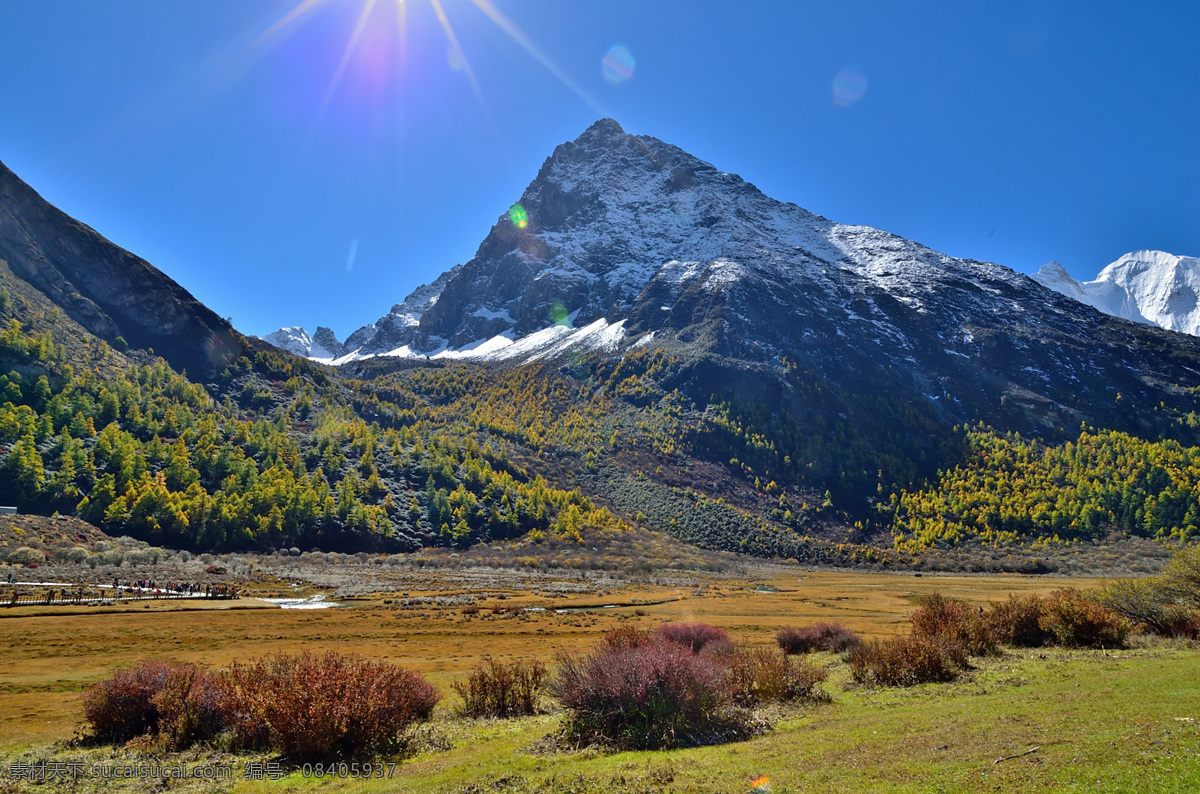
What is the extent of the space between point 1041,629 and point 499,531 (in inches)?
4473

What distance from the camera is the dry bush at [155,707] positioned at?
16.7m

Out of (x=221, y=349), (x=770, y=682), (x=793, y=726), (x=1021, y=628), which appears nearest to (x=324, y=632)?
(x=770, y=682)

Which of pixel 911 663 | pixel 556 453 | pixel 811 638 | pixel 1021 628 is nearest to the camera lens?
pixel 911 663

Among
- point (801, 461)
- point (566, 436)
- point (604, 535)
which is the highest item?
point (566, 436)

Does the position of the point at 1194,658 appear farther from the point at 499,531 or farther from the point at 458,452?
the point at 458,452

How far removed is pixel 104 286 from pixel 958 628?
8249 inches

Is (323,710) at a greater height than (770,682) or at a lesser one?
greater

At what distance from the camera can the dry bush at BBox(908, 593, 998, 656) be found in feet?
85.7

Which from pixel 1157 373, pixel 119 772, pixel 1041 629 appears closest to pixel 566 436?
pixel 1041 629

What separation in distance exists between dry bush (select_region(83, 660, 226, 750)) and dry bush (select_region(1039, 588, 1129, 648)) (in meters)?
37.5

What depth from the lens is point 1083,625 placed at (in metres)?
28.2

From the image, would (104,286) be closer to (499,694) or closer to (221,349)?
(221,349)

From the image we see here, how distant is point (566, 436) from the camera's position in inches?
7510

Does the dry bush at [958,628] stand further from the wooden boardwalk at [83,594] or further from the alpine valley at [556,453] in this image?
the alpine valley at [556,453]
